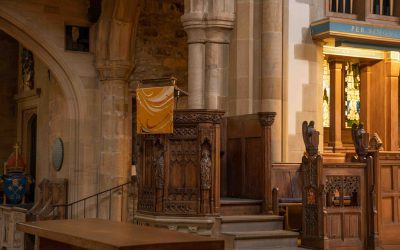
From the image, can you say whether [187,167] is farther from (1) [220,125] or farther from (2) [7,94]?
(2) [7,94]

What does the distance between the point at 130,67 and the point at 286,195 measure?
6.02 m

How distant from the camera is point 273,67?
9.88m

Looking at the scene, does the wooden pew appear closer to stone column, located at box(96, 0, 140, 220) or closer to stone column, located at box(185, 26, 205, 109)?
stone column, located at box(185, 26, 205, 109)

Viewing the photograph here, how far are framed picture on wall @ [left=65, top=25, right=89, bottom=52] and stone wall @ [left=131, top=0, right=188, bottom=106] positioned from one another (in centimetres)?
95

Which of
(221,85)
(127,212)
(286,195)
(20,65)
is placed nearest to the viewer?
(286,195)

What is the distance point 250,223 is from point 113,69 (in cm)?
655

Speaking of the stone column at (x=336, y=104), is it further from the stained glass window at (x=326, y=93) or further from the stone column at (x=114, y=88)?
the stone column at (x=114, y=88)

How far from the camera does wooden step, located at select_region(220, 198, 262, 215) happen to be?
28.6 ft

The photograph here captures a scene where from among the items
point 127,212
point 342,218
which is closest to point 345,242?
point 342,218

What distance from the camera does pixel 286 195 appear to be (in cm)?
938

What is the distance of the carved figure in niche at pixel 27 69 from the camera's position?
55.2 ft

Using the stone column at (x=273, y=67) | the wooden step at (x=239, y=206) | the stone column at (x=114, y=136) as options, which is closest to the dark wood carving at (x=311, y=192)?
the wooden step at (x=239, y=206)

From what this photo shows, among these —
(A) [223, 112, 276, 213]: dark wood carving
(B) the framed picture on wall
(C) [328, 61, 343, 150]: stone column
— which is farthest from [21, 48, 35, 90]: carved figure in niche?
(A) [223, 112, 276, 213]: dark wood carving

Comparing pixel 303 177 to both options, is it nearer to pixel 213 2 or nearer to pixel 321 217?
pixel 321 217
